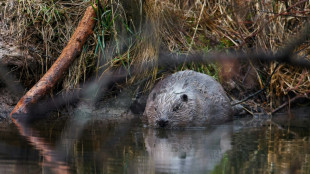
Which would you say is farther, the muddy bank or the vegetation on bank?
the vegetation on bank

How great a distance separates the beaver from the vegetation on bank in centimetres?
71

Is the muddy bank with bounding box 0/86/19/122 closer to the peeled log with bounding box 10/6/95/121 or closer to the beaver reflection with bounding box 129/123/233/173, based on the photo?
the peeled log with bounding box 10/6/95/121

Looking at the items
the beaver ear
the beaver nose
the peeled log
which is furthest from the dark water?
the peeled log

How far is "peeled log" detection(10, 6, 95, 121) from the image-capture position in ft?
18.6

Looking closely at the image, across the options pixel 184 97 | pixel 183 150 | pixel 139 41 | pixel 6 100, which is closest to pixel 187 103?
pixel 184 97

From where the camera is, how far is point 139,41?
258 inches

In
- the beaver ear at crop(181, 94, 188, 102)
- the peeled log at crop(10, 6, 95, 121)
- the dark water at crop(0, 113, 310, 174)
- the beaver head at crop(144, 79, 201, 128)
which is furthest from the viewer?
the peeled log at crop(10, 6, 95, 121)

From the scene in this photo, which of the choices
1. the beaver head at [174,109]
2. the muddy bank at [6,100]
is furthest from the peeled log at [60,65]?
the beaver head at [174,109]

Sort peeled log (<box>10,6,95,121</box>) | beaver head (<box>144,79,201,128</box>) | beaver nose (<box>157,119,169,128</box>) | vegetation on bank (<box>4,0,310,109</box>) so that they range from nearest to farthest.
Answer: beaver nose (<box>157,119,169,128</box>) < beaver head (<box>144,79,201,128</box>) < peeled log (<box>10,6,95,121</box>) < vegetation on bank (<box>4,0,310,109</box>)

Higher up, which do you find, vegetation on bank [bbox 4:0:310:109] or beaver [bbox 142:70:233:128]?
vegetation on bank [bbox 4:0:310:109]

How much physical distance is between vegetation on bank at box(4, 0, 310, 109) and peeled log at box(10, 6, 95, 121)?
20cm

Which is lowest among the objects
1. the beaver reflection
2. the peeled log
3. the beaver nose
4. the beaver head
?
the beaver reflection

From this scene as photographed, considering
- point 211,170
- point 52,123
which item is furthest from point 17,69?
point 211,170

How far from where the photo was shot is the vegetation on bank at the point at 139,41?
6.41m
